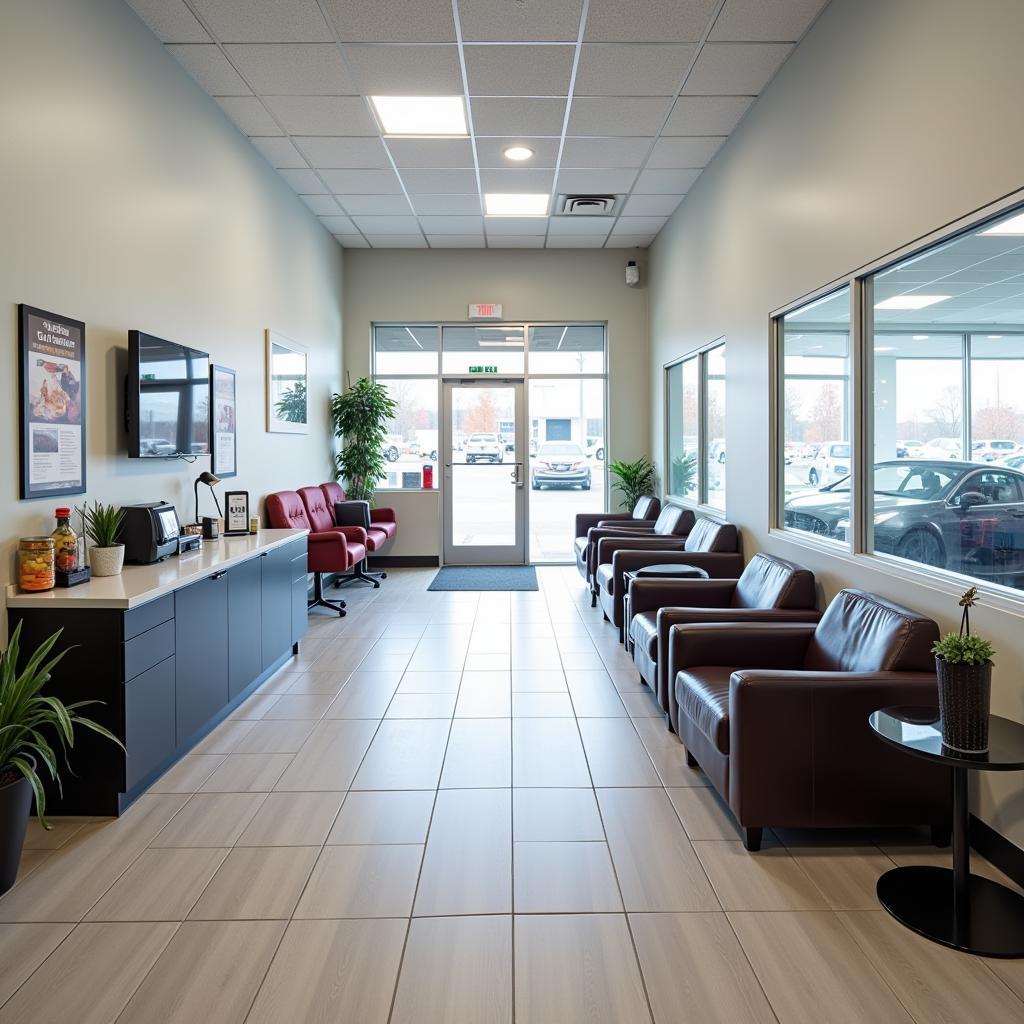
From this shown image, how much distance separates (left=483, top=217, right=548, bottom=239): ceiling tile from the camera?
7.44m

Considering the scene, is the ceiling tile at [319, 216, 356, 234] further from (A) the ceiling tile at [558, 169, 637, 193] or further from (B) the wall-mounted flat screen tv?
(B) the wall-mounted flat screen tv

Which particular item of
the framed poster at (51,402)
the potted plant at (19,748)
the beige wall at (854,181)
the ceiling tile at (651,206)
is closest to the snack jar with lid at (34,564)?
the framed poster at (51,402)

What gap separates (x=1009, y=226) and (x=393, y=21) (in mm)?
3024

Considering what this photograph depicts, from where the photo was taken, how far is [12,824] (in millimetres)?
2336

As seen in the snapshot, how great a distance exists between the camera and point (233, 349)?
17.2 feet

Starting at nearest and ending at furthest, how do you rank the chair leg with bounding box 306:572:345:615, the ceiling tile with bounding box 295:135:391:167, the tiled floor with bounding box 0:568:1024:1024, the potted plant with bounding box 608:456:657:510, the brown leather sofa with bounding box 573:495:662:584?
the tiled floor with bounding box 0:568:1024:1024, the ceiling tile with bounding box 295:135:391:167, the chair leg with bounding box 306:572:345:615, the brown leather sofa with bounding box 573:495:662:584, the potted plant with bounding box 608:456:657:510

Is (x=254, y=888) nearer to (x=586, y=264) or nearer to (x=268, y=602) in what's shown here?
(x=268, y=602)

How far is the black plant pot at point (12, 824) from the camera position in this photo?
7.55 feet

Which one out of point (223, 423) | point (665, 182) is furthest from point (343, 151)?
point (665, 182)

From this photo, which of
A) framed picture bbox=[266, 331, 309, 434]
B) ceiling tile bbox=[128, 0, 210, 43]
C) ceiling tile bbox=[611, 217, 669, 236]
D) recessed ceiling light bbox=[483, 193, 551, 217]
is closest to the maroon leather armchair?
framed picture bbox=[266, 331, 309, 434]

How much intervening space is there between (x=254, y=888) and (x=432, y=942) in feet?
2.03

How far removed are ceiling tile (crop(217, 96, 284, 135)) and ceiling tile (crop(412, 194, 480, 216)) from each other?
1.66 metres

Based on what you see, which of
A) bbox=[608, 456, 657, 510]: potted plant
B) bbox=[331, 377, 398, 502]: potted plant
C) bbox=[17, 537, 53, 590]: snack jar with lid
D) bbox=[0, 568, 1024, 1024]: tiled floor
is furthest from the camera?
bbox=[608, 456, 657, 510]: potted plant

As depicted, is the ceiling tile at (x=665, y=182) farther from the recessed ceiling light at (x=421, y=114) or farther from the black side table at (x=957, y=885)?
the black side table at (x=957, y=885)
